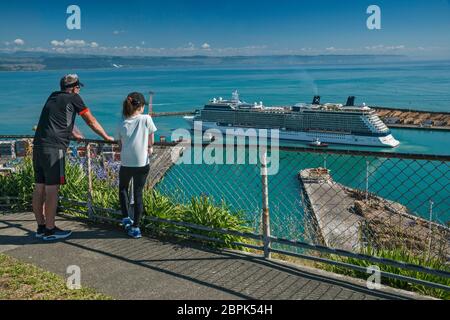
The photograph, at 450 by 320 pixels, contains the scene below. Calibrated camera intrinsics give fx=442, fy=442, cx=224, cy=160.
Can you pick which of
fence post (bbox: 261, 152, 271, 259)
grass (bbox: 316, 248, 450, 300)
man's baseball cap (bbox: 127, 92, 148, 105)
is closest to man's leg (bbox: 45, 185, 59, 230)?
man's baseball cap (bbox: 127, 92, 148, 105)

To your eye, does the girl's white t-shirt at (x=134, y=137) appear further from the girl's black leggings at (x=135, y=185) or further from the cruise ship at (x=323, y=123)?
the cruise ship at (x=323, y=123)

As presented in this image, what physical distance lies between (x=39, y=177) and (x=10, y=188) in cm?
221

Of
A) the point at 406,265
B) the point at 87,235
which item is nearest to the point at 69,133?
the point at 87,235

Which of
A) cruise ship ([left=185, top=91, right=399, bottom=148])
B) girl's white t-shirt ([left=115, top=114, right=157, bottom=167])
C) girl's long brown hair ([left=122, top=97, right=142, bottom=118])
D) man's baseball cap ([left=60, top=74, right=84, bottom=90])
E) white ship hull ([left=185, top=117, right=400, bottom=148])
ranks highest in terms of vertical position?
man's baseball cap ([left=60, top=74, right=84, bottom=90])

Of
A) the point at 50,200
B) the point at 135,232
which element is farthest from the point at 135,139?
the point at 50,200

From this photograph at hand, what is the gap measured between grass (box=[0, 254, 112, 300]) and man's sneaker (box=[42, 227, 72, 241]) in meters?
0.81

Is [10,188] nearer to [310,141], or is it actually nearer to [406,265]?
[406,265]

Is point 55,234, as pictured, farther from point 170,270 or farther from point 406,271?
point 406,271

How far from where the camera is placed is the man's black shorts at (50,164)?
524cm

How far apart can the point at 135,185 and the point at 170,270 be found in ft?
4.13

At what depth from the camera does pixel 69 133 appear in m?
5.41

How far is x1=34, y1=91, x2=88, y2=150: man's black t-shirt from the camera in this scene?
5.18 meters

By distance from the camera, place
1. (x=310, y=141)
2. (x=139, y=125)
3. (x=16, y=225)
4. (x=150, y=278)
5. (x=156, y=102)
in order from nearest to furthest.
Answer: (x=150, y=278) → (x=139, y=125) → (x=16, y=225) → (x=310, y=141) → (x=156, y=102)

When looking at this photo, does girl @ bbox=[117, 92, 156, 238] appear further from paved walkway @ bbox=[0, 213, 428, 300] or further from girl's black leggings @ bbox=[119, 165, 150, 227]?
paved walkway @ bbox=[0, 213, 428, 300]
